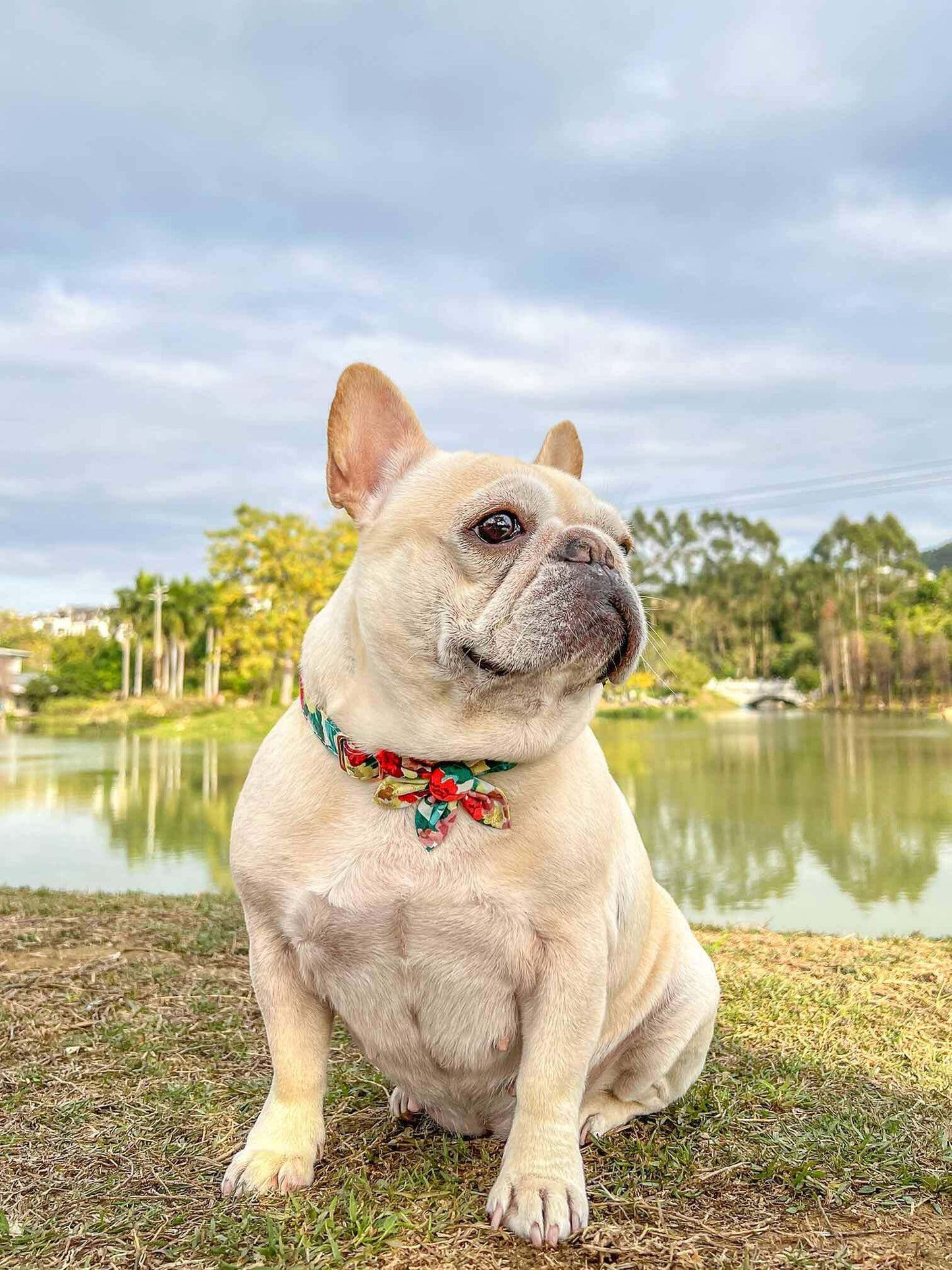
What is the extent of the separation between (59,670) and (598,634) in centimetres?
7565

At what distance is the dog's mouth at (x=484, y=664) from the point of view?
2385 mm

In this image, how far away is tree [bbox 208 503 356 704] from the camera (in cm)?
3938

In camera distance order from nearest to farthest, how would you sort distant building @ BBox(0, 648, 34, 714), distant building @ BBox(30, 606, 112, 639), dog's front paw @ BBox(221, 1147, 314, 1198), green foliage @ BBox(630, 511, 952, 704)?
1. dog's front paw @ BBox(221, 1147, 314, 1198)
2. green foliage @ BBox(630, 511, 952, 704)
3. distant building @ BBox(0, 648, 34, 714)
4. distant building @ BBox(30, 606, 112, 639)

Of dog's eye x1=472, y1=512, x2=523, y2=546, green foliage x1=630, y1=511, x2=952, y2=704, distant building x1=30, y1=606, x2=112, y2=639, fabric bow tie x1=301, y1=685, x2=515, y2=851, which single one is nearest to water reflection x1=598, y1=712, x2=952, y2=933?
fabric bow tie x1=301, y1=685, x2=515, y2=851

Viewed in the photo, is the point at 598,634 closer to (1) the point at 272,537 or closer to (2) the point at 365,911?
(2) the point at 365,911

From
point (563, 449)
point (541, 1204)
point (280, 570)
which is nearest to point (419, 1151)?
point (541, 1204)

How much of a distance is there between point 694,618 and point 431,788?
2767 inches

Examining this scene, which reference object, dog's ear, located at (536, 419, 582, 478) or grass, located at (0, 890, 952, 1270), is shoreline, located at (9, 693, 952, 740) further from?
dog's ear, located at (536, 419, 582, 478)

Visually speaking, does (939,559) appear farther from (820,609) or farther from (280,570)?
(280,570)

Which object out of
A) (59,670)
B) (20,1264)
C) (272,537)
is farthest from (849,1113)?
(59,670)

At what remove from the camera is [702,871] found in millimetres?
9242

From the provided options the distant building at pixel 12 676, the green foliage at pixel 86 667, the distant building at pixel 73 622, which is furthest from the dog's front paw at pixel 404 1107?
the distant building at pixel 73 622

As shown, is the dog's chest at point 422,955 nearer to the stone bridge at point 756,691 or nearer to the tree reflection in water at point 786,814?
the tree reflection in water at point 786,814

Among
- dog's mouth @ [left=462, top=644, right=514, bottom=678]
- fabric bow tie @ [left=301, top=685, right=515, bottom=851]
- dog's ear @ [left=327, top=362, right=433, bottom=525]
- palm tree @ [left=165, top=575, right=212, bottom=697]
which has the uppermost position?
palm tree @ [left=165, top=575, right=212, bottom=697]
